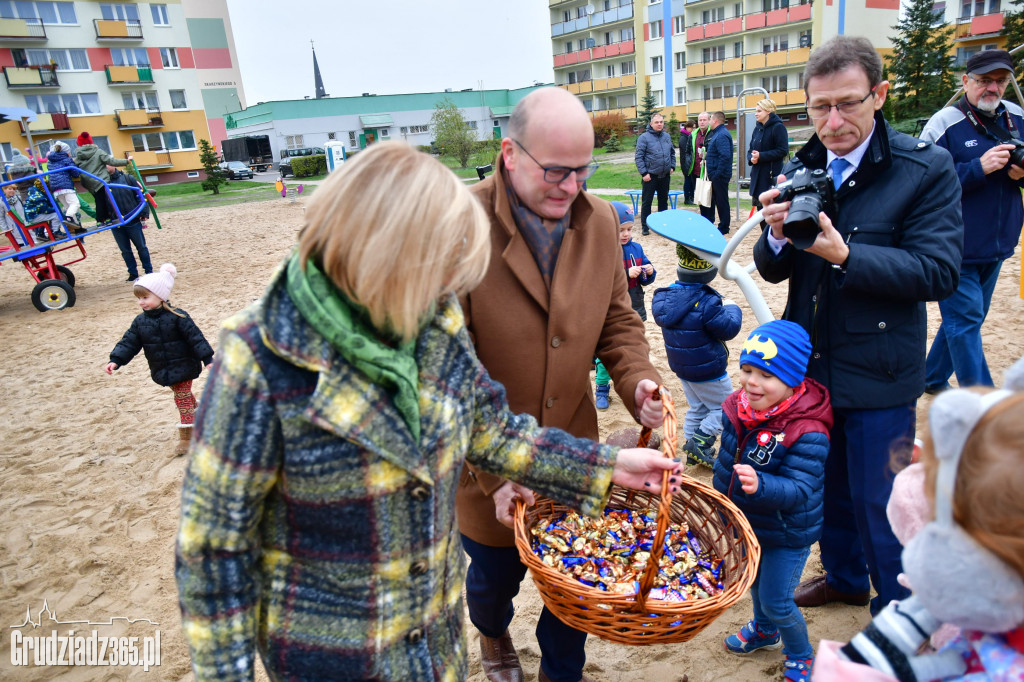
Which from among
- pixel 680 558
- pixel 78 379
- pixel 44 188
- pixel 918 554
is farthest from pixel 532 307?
pixel 44 188

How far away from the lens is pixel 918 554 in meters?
0.96

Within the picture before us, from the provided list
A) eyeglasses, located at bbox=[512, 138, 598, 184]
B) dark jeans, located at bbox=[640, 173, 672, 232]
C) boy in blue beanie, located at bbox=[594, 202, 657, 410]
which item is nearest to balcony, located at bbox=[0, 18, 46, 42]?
dark jeans, located at bbox=[640, 173, 672, 232]

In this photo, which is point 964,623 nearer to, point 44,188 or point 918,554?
point 918,554

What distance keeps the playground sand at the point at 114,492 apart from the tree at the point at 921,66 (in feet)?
67.7

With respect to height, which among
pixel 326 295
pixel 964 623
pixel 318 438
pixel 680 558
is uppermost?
pixel 326 295

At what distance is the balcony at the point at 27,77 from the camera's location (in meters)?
34.1

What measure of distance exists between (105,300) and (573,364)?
9.28 m

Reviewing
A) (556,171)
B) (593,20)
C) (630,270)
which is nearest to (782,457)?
(556,171)

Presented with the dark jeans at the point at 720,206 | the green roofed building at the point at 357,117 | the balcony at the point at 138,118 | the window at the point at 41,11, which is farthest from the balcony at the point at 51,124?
the dark jeans at the point at 720,206

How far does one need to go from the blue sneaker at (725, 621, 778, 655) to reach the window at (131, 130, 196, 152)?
4363 centimetres

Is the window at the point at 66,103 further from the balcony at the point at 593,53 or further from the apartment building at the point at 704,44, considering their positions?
the apartment building at the point at 704,44

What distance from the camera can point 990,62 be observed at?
362cm

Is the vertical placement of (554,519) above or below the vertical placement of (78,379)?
above

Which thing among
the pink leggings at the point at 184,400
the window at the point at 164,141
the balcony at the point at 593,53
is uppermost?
the balcony at the point at 593,53
